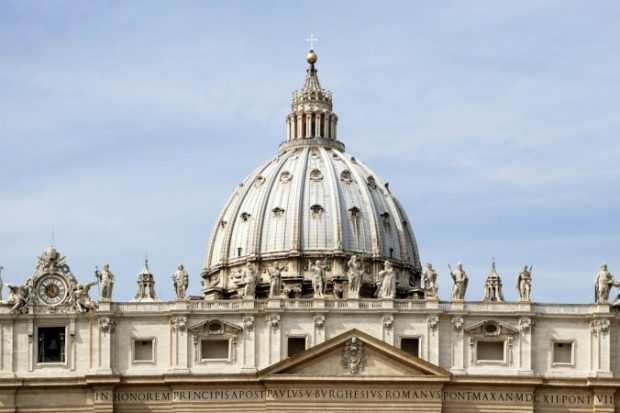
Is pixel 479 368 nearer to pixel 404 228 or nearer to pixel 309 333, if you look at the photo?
pixel 309 333

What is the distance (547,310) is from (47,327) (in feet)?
104

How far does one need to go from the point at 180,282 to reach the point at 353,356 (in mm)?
12055

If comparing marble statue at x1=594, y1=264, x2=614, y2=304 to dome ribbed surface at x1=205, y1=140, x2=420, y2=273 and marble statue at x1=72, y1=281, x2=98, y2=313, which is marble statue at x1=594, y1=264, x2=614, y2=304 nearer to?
marble statue at x1=72, y1=281, x2=98, y2=313

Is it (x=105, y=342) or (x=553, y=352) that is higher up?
(x=105, y=342)

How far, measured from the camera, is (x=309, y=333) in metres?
130

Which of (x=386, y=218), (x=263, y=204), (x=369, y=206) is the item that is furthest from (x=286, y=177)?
(x=386, y=218)

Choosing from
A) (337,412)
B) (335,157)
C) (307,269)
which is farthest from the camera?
(335,157)

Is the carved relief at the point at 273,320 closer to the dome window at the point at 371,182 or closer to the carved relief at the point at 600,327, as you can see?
the carved relief at the point at 600,327

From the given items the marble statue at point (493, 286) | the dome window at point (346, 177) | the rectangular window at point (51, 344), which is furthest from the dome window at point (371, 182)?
the rectangular window at point (51, 344)

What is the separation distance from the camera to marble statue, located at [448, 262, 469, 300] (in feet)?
431

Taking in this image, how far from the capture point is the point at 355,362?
426 feet

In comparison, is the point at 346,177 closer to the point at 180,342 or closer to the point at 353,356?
the point at 353,356

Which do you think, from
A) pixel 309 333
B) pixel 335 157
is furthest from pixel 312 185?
pixel 309 333

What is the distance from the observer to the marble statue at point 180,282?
132 metres
